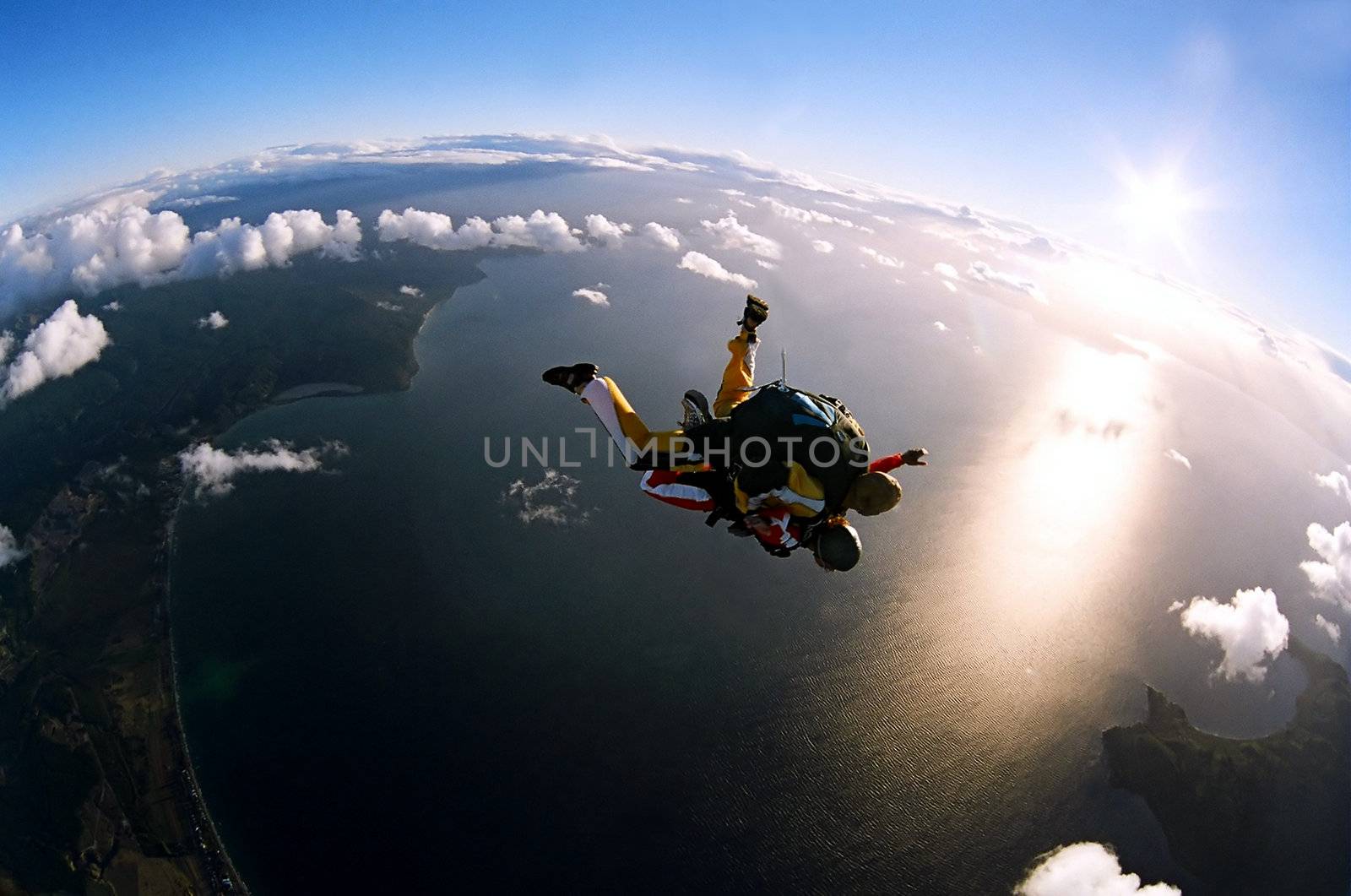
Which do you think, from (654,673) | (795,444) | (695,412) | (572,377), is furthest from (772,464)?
(654,673)

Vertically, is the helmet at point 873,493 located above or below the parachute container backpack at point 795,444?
below

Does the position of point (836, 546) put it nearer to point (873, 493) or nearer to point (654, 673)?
point (873, 493)

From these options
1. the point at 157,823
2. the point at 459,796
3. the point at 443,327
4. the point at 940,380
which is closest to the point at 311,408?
the point at 443,327

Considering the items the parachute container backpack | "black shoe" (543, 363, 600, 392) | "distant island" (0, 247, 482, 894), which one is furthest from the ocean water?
the parachute container backpack

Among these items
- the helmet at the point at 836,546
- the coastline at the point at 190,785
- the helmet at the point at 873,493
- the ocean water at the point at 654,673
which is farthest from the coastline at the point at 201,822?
the helmet at the point at 873,493

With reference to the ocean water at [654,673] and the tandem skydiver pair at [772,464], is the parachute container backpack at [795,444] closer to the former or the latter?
the tandem skydiver pair at [772,464]

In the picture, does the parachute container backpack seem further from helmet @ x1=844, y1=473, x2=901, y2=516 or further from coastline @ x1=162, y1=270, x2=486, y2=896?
coastline @ x1=162, y1=270, x2=486, y2=896
